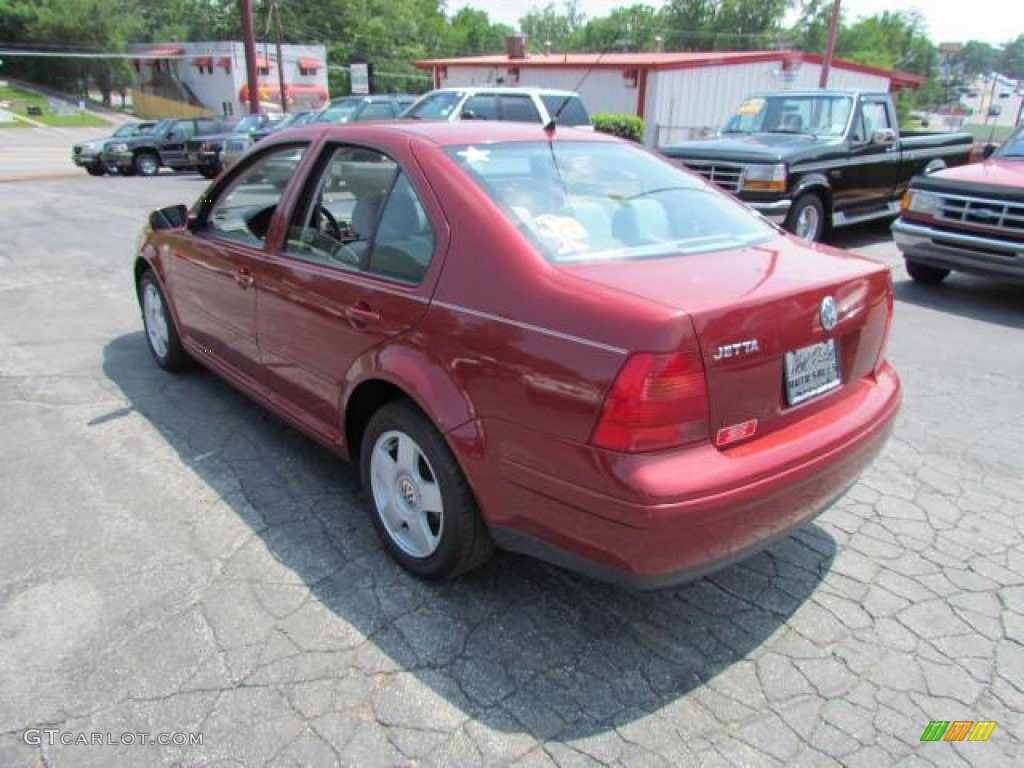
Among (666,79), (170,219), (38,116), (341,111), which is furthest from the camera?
(38,116)

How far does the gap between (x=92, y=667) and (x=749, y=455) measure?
2.23 meters

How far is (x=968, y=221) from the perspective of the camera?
285 inches

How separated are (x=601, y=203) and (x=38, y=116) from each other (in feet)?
193

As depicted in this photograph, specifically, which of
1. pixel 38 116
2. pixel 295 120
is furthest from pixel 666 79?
pixel 38 116

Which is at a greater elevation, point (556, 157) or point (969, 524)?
point (556, 157)

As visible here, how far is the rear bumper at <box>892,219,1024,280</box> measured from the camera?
6902 millimetres

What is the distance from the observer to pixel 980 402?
15.8 feet

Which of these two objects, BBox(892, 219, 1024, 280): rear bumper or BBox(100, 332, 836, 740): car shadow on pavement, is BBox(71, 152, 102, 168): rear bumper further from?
BBox(100, 332, 836, 740): car shadow on pavement

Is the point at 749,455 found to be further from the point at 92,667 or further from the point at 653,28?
the point at 653,28

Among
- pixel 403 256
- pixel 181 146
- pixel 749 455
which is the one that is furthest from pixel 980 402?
pixel 181 146

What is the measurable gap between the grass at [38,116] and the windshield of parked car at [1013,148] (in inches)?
2027

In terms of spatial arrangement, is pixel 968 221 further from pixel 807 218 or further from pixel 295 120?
pixel 295 120

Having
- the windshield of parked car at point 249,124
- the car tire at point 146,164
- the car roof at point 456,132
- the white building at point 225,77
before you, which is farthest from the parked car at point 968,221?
the white building at point 225,77

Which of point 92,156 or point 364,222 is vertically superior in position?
point 364,222
